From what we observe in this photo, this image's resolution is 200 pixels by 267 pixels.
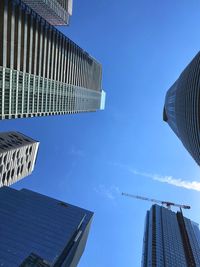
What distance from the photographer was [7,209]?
107875 millimetres

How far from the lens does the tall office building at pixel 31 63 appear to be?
92250 mm

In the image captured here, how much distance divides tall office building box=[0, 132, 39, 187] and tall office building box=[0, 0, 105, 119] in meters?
13.7

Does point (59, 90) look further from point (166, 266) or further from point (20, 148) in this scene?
point (166, 266)

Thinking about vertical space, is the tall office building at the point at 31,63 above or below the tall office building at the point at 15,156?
above

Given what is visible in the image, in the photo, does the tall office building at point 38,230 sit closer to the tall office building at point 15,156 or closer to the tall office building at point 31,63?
the tall office building at point 15,156

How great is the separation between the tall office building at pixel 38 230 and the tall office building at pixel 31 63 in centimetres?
3515

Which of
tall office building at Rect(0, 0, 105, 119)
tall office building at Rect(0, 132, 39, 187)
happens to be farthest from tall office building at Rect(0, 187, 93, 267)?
tall office building at Rect(0, 0, 105, 119)

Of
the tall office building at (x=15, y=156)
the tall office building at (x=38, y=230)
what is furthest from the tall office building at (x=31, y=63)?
the tall office building at (x=38, y=230)

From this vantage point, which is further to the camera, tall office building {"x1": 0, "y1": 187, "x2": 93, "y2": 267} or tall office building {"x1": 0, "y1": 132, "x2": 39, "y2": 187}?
tall office building {"x1": 0, "y1": 132, "x2": 39, "y2": 187}

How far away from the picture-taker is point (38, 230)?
99.6 metres

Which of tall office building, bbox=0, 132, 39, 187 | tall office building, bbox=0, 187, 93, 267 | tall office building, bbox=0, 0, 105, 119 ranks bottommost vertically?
tall office building, bbox=0, 187, 93, 267

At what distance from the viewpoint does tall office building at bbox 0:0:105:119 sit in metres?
A: 92.2

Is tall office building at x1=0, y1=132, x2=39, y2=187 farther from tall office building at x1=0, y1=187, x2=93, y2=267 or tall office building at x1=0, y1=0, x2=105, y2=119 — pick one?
tall office building at x1=0, y1=0, x2=105, y2=119

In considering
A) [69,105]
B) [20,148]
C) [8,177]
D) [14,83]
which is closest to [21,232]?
[8,177]
